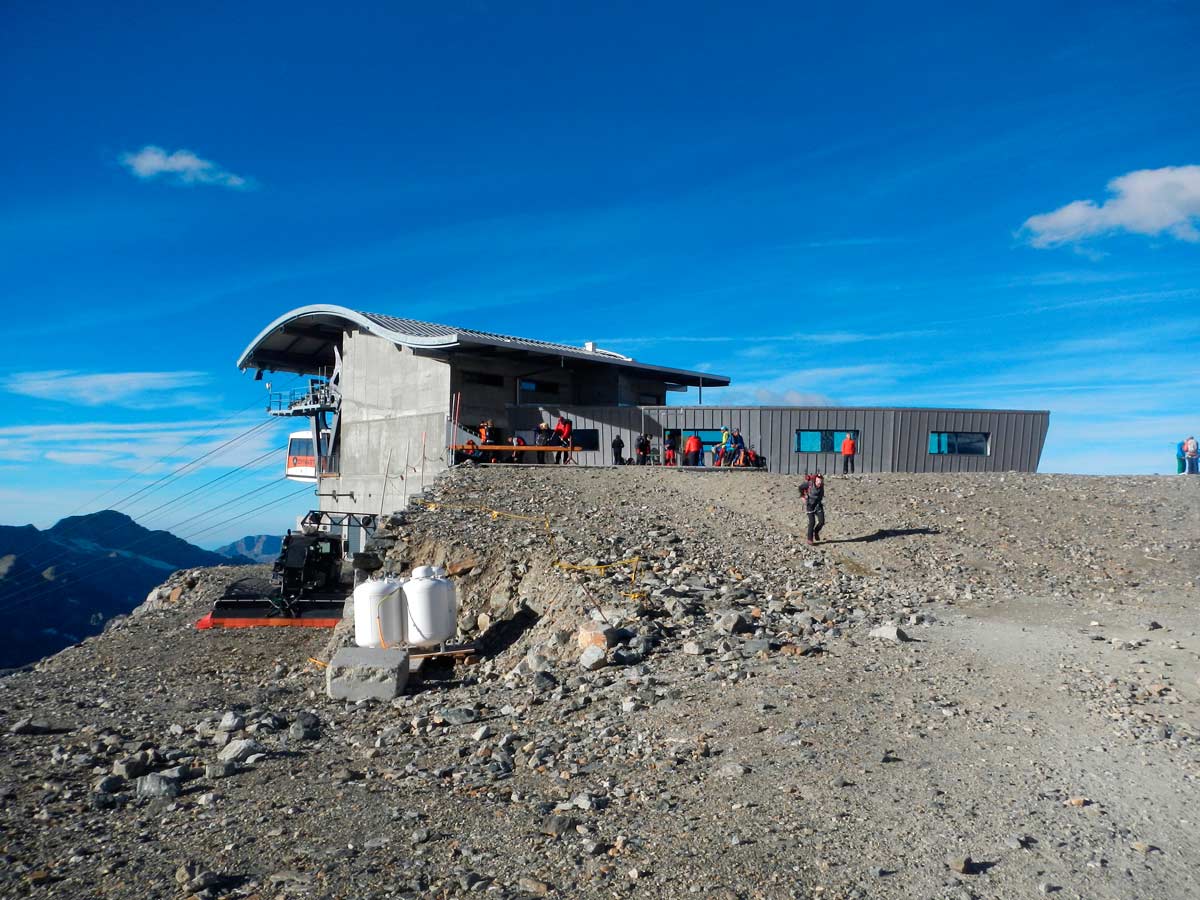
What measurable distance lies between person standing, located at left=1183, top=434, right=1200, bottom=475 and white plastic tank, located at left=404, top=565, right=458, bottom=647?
1198 inches

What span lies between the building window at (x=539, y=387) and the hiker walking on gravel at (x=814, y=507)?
16.9 meters

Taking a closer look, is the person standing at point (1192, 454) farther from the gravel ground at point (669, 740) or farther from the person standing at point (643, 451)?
the person standing at point (643, 451)

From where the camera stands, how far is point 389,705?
36.9 feet

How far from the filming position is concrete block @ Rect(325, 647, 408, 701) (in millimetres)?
11547

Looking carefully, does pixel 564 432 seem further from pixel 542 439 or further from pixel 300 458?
pixel 300 458

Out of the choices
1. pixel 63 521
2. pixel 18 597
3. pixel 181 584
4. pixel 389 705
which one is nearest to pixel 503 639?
pixel 389 705

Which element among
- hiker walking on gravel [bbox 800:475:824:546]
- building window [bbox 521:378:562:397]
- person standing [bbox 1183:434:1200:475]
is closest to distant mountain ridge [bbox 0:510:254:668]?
building window [bbox 521:378:562:397]

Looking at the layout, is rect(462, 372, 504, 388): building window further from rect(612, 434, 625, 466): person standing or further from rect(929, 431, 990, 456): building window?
rect(929, 431, 990, 456): building window

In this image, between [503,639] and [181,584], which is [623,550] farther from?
[181,584]

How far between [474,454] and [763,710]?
792 inches

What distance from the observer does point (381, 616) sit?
13.3 m

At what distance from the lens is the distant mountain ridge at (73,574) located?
70500mm

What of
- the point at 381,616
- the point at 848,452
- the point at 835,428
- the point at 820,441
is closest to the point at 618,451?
the point at 820,441

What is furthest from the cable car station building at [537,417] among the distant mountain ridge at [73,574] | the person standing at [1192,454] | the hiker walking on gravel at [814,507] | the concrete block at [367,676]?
the distant mountain ridge at [73,574]
